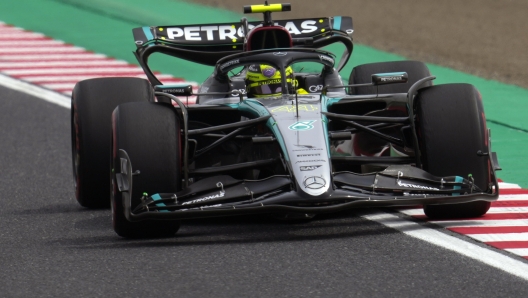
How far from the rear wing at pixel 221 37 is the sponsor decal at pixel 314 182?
11.0 ft

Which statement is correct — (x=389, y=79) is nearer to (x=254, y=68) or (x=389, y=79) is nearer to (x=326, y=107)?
(x=326, y=107)

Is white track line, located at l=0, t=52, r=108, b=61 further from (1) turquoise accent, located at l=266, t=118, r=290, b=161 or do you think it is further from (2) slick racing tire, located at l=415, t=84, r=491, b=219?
(2) slick racing tire, located at l=415, t=84, r=491, b=219

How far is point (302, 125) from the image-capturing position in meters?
8.18

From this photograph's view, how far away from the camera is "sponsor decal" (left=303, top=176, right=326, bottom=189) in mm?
7582

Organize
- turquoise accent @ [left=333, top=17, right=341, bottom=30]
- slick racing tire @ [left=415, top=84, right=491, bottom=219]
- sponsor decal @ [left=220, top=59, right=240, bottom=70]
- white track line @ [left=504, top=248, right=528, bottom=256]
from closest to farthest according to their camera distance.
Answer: white track line @ [left=504, top=248, right=528, bottom=256] < slick racing tire @ [left=415, top=84, right=491, bottom=219] < sponsor decal @ [left=220, top=59, right=240, bottom=70] < turquoise accent @ [left=333, top=17, right=341, bottom=30]

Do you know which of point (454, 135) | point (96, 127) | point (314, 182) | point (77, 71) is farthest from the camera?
point (77, 71)

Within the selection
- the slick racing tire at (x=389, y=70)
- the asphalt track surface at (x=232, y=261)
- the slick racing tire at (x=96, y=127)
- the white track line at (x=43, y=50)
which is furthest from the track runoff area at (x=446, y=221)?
the slick racing tire at (x=96, y=127)

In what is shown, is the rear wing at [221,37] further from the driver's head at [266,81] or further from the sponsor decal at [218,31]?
the driver's head at [266,81]

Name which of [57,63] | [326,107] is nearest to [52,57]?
[57,63]

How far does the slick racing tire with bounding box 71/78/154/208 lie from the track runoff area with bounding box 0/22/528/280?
1.99 metres

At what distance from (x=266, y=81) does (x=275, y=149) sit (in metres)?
1.35

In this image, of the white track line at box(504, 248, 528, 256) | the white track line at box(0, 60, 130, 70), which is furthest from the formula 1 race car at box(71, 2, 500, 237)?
the white track line at box(0, 60, 130, 70)

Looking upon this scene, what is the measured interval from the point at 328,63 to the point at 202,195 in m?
2.40

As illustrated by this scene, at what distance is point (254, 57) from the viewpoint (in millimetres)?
9414
